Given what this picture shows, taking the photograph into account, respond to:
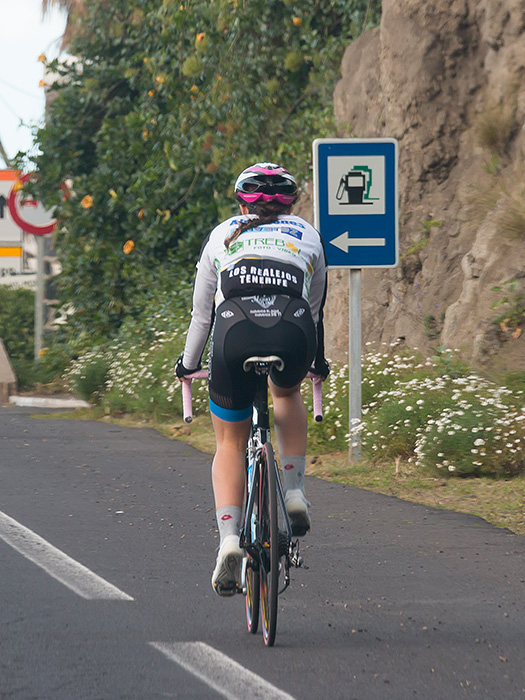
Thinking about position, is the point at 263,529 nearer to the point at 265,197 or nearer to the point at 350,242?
the point at 265,197

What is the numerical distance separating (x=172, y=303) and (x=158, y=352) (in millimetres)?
2221

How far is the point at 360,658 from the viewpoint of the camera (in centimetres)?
445

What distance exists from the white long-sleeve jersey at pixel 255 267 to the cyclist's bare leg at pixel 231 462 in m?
0.33

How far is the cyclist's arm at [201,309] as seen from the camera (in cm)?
491

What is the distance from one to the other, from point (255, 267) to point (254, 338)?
29 centimetres

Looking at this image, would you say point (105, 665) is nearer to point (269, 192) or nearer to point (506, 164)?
point (269, 192)

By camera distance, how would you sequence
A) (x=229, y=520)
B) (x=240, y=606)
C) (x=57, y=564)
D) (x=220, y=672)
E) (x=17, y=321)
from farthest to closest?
(x=17, y=321), (x=57, y=564), (x=240, y=606), (x=229, y=520), (x=220, y=672)

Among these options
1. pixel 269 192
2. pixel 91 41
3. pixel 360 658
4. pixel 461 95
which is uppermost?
pixel 91 41

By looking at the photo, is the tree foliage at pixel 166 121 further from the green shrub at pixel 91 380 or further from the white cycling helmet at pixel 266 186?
the white cycling helmet at pixel 266 186

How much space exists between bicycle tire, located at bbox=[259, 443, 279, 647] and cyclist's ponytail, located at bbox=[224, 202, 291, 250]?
0.85 meters

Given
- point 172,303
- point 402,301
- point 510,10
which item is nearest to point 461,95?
point 510,10

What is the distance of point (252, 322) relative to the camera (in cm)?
463

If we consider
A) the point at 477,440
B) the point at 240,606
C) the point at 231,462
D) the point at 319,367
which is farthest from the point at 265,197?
the point at 477,440

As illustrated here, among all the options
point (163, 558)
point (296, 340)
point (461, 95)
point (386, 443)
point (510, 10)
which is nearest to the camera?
point (296, 340)
